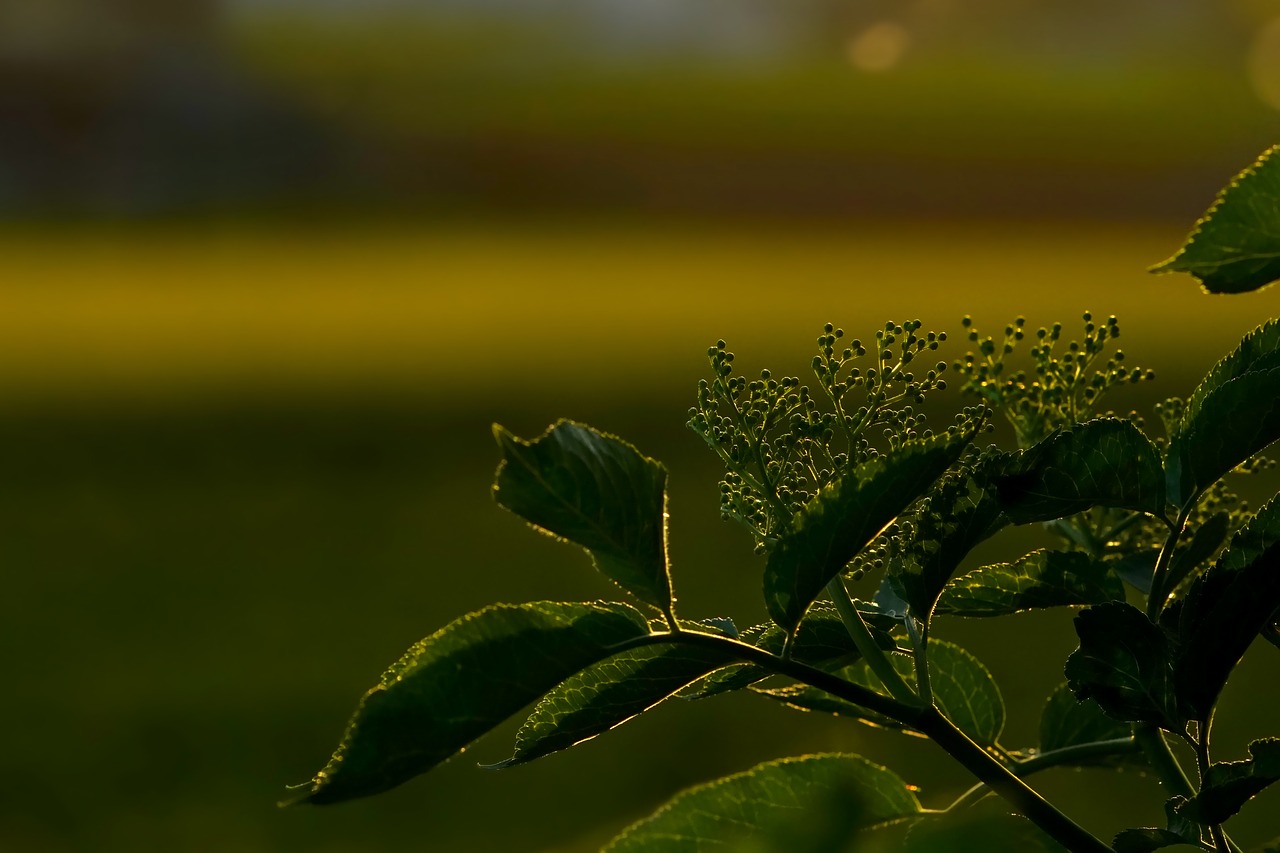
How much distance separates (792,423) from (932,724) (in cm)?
15

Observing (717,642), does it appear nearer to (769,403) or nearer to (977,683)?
(769,403)

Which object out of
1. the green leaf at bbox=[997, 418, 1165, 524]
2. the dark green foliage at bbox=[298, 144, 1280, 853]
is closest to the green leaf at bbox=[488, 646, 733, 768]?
the dark green foliage at bbox=[298, 144, 1280, 853]

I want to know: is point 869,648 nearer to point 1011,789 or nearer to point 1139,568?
point 1011,789

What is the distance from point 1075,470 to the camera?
1.75 ft

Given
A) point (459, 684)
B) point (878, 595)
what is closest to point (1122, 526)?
point (878, 595)

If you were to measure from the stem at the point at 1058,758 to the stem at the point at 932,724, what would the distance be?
0.40 feet

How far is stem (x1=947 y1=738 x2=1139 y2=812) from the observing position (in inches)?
24.4

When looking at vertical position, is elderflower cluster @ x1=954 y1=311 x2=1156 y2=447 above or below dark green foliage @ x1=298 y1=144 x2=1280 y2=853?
above

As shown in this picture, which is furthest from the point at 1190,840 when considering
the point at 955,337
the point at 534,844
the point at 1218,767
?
the point at 955,337

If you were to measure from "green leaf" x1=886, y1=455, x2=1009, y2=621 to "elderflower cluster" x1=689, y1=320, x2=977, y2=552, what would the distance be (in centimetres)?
3

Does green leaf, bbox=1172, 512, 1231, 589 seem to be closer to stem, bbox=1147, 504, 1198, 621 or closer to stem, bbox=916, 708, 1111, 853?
stem, bbox=1147, 504, 1198, 621

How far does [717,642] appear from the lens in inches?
19.6

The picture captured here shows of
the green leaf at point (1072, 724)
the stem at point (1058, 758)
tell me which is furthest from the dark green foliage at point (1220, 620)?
the green leaf at point (1072, 724)

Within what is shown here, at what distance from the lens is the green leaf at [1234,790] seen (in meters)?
0.50
